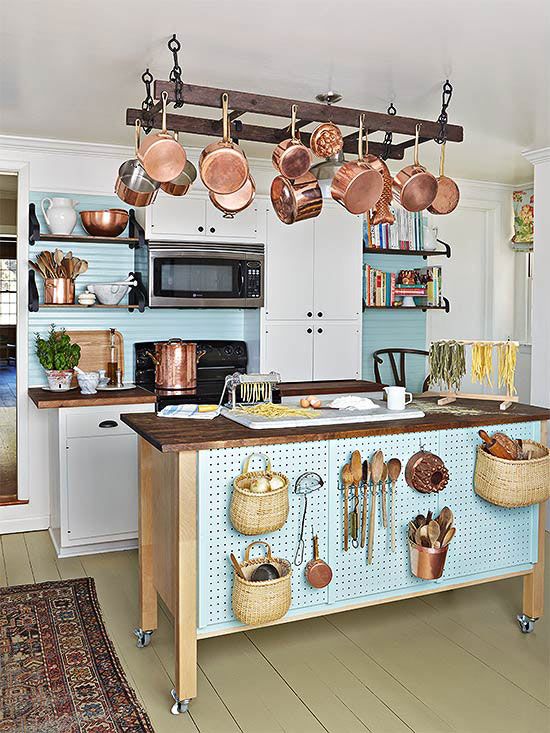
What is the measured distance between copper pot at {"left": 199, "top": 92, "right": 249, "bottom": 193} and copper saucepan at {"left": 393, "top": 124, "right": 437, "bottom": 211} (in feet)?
2.54

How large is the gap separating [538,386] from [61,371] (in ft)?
10.4

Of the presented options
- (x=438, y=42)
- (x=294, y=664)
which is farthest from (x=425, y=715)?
(x=438, y=42)

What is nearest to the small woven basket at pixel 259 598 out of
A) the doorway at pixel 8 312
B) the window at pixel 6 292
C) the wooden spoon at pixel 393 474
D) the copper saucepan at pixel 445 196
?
the wooden spoon at pixel 393 474

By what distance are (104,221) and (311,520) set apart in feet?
9.00

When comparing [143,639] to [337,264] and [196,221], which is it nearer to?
[196,221]

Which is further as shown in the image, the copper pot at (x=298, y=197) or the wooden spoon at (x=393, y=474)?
the copper pot at (x=298, y=197)

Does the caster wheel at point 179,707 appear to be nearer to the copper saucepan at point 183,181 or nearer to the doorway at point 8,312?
→ the copper saucepan at point 183,181

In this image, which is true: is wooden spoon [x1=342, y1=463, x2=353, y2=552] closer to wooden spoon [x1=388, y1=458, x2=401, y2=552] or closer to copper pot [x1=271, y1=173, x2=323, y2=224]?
wooden spoon [x1=388, y1=458, x2=401, y2=552]

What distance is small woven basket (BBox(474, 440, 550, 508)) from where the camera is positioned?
9.98ft

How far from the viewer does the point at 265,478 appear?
2.67 m

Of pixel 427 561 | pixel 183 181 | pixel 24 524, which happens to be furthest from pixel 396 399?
pixel 24 524

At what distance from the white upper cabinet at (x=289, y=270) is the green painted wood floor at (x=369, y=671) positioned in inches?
89.8

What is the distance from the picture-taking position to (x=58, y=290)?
4.70 m

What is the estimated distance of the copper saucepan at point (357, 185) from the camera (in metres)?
2.98
